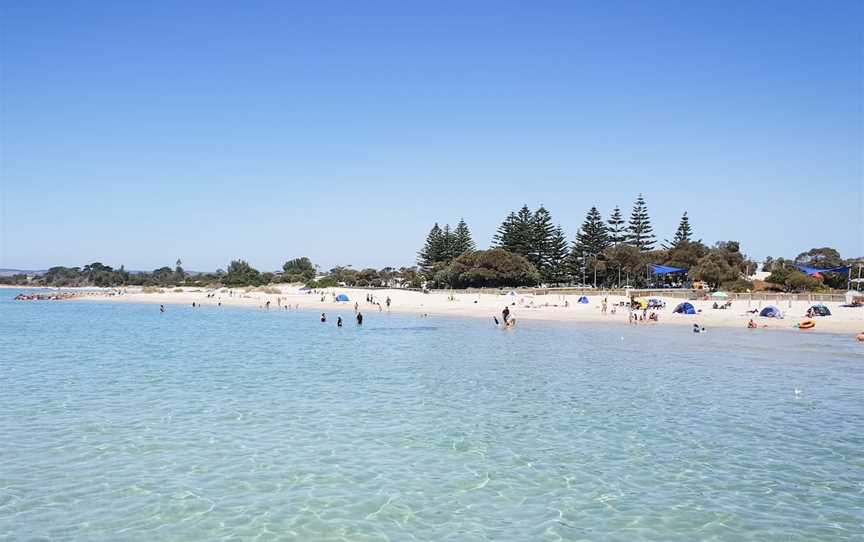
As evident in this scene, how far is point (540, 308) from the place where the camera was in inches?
2292

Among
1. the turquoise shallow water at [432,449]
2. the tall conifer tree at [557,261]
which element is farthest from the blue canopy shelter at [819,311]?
the tall conifer tree at [557,261]

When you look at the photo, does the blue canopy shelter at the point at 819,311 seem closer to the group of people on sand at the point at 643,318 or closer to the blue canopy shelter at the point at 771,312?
the blue canopy shelter at the point at 771,312

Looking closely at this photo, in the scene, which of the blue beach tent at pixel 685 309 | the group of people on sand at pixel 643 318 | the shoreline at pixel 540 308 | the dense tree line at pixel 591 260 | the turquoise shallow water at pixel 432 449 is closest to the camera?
the turquoise shallow water at pixel 432 449

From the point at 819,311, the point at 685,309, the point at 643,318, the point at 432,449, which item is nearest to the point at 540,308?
the point at 685,309

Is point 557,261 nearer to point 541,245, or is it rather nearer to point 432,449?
point 541,245

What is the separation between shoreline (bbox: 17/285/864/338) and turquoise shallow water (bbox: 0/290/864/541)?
59.9ft

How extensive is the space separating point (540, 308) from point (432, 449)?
46.9 meters

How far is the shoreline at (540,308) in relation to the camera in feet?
141

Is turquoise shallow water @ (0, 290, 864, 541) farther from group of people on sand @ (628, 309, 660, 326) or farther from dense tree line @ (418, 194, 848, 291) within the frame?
dense tree line @ (418, 194, 848, 291)

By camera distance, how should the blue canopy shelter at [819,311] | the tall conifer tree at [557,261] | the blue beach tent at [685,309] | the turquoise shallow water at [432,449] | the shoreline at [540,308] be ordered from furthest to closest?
the tall conifer tree at [557,261] → the blue beach tent at [685,309] → the blue canopy shelter at [819,311] → the shoreline at [540,308] → the turquoise shallow water at [432,449]

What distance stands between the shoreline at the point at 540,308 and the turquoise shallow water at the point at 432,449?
718 inches

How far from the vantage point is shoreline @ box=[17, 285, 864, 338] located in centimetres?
4303

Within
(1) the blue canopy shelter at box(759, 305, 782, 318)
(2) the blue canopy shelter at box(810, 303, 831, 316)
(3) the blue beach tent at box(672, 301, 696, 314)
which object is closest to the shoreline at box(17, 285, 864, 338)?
(1) the blue canopy shelter at box(759, 305, 782, 318)

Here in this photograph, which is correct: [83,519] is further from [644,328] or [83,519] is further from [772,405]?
[644,328]
